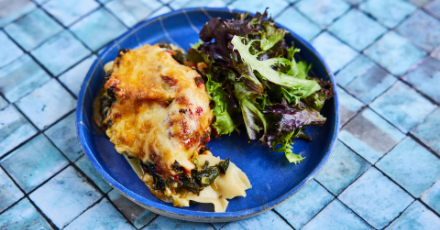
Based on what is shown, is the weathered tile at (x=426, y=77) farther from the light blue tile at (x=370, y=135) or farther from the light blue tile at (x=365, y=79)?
the light blue tile at (x=370, y=135)

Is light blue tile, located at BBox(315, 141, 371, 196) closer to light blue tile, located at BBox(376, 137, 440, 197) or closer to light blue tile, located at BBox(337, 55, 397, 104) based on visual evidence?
light blue tile, located at BBox(376, 137, 440, 197)

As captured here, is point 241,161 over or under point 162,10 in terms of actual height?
under

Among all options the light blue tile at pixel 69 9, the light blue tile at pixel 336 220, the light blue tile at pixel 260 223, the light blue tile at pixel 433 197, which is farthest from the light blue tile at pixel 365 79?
the light blue tile at pixel 69 9

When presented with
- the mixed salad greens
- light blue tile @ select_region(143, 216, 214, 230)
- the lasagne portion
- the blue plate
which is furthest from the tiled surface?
the mixed salad greens

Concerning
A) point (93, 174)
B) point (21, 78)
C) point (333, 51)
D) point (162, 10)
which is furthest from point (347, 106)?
point (21, 78)

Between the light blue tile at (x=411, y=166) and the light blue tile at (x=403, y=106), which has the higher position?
the light blue tile at (x=403, y=106)

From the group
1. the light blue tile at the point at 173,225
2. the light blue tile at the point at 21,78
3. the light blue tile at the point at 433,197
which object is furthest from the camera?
the light blue tile at the point at 21,78

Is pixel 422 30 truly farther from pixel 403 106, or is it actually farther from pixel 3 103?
pixel 3 103
